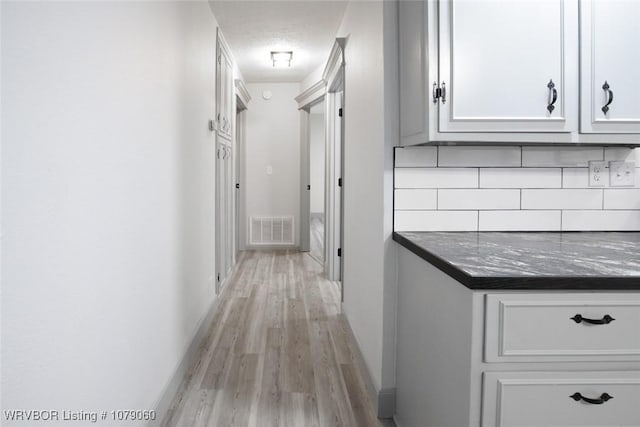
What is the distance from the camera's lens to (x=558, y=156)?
1915 mm

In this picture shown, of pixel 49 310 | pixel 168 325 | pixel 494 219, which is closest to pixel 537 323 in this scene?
pixel 494 219

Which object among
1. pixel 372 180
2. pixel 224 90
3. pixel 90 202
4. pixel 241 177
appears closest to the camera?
pixel 90 202

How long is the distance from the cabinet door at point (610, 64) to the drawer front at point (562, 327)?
786 millimetres

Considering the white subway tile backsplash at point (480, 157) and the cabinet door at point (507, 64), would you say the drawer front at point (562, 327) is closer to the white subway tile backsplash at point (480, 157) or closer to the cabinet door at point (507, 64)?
the cabinet door at point (507, 64)

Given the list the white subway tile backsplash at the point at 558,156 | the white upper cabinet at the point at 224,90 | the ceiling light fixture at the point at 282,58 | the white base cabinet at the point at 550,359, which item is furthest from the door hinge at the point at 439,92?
the ceiling light fixture at the point at 282,58

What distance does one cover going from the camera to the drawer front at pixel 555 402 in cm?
114

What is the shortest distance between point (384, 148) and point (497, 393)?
→ 109 cm

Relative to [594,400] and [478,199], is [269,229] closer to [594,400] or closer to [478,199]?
[478,199]

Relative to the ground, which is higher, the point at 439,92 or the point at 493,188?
the point at 439,92

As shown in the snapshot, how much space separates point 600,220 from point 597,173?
0.67ft

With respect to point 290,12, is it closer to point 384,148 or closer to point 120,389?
point 384,148

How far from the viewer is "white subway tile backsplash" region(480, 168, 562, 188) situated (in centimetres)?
190

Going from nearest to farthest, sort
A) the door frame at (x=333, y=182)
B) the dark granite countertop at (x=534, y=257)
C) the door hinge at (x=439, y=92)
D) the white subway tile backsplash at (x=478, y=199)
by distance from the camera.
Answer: the dark granite countertop at (x=534, y=257) < the door hinge at (x=439, y=92) < the white subway tile backsplash at (x=478, y=199) < the door frame at (x=333, y=182)

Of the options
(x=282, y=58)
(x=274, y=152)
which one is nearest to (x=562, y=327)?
(x=282, y=58)
